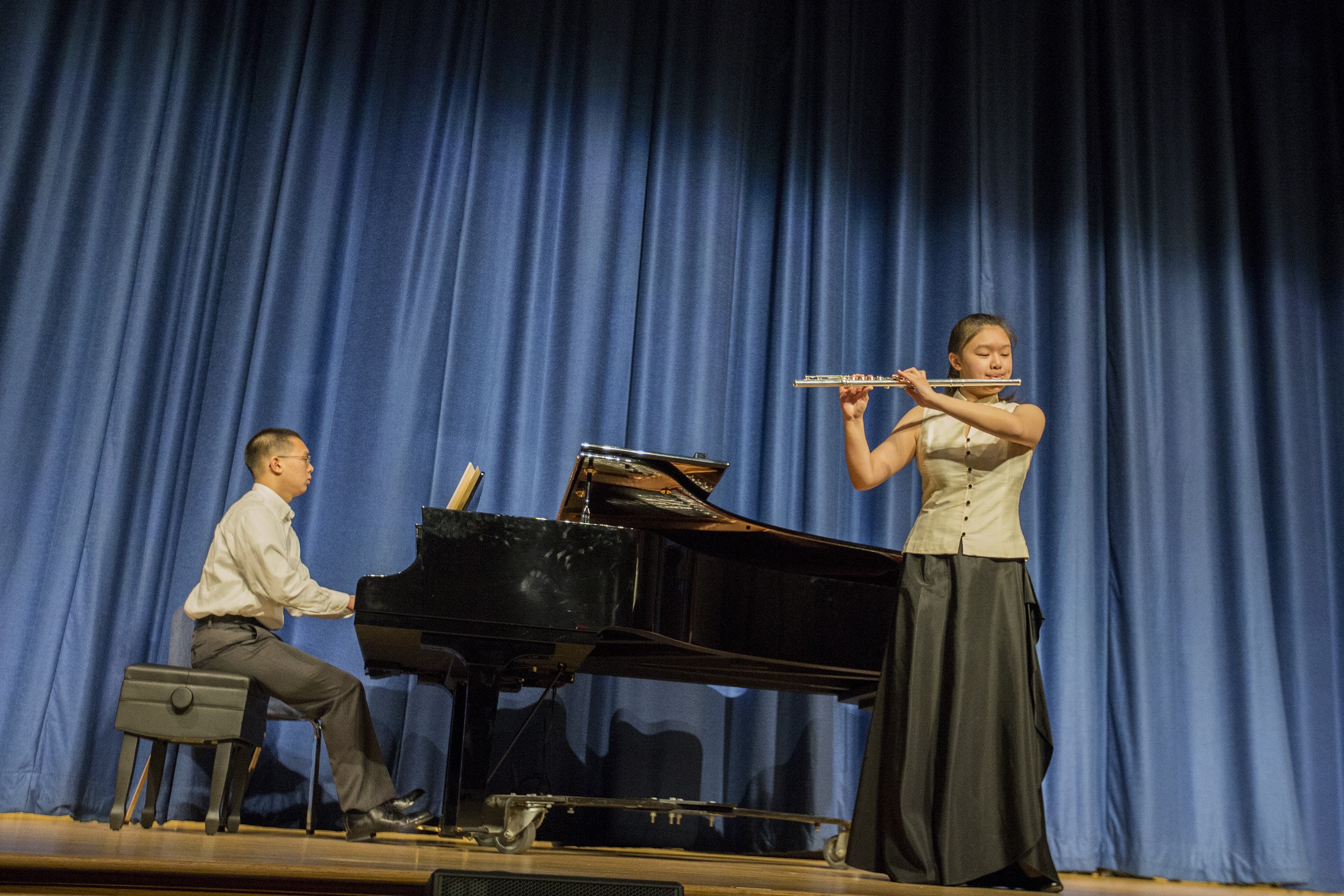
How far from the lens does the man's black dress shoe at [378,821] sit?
9.90 feet

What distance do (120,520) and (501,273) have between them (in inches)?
61.3

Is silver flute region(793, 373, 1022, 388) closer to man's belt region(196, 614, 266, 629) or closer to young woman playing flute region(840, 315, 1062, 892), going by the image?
young woman playing flute region(840, 315, 1062, 892)

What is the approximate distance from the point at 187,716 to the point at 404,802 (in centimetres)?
63

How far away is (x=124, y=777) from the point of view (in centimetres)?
310

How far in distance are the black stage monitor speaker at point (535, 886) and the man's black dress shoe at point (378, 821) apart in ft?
5.10

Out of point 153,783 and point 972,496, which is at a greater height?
point 972,496

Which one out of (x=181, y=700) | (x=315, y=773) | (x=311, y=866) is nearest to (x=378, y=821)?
(x=315, y=773)

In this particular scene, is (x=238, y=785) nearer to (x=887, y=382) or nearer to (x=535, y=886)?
(x=535, y=886)

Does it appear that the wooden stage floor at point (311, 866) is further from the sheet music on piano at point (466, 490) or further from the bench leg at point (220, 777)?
the sheet music on piano at point (466, 490)

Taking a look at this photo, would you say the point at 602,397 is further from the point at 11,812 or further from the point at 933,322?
the point at 11,812

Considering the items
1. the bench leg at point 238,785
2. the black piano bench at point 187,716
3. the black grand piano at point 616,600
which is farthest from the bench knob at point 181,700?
the black grand piano at point 616,600

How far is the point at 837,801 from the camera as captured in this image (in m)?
3.97

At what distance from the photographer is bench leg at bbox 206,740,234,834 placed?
303cm

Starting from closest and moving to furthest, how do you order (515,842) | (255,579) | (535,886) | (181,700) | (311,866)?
(535,886), (311,866), (515,842), (181,700), (255,579)
